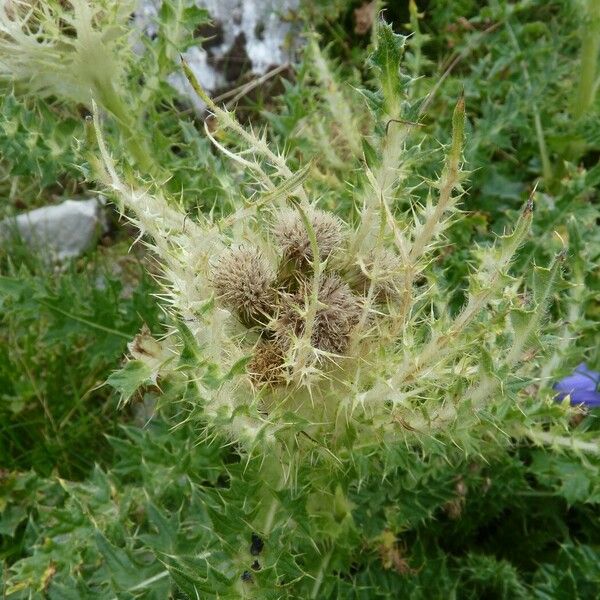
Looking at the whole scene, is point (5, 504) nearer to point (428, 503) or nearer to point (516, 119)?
point (428, 503)

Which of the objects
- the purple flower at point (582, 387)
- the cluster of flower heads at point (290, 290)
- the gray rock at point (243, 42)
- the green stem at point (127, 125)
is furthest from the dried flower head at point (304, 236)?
the gray rock at point (243, 42)

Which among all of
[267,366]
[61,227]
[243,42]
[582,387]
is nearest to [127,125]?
[267,366]

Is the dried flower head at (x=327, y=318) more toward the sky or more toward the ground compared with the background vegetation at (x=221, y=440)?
more toward the sky

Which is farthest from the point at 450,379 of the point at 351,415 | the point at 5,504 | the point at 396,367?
the point at 5,504

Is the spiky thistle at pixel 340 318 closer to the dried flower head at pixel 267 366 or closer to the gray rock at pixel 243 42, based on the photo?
the dried flower head at pixel 267 366

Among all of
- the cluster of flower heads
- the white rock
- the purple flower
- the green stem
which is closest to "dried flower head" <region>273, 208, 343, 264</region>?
the cluster of flower heads

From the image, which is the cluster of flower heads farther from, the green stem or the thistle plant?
the green stem
